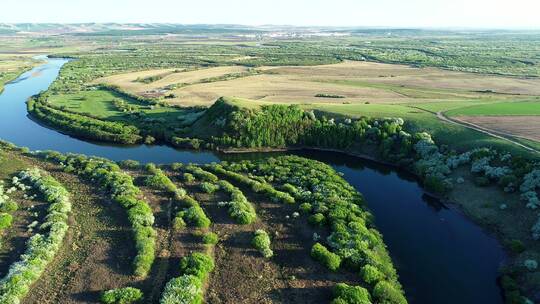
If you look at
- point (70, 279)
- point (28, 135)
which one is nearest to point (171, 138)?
point (28, 135)

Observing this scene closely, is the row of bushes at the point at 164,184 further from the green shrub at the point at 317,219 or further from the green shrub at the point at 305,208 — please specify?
the green shrub at the point at 317,219

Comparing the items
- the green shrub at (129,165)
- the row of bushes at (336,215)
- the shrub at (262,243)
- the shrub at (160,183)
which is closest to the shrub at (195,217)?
the shrub at (262,243)

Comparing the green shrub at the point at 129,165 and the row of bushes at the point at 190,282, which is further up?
the row of bushes at the point at 190,282

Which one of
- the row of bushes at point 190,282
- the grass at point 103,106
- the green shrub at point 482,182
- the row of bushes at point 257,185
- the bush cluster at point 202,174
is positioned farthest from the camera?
the grass at point 103,106

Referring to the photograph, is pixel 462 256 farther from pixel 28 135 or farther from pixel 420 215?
pixel 28 135

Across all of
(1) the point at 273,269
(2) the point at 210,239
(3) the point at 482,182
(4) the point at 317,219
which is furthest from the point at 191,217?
(3) the point at 482,182

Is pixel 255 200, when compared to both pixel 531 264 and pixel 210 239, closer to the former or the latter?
pixel 210 239

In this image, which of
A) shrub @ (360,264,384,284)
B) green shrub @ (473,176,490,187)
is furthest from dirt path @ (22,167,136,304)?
green shrub @ (473,176,490,187)
